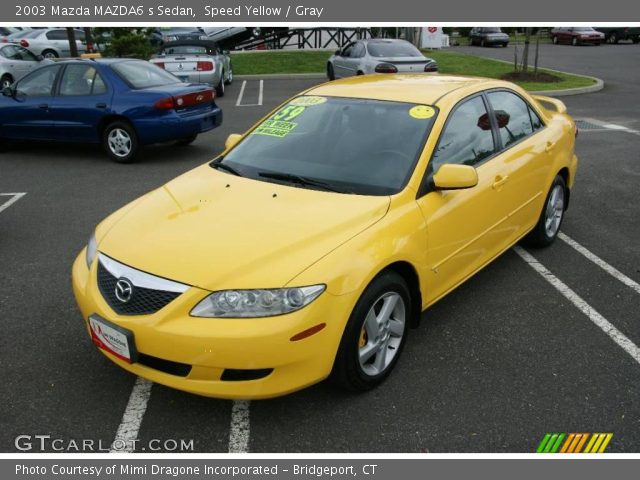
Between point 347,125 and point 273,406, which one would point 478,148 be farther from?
point 273,406

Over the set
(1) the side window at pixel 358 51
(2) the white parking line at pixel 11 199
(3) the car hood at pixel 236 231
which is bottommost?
(2) the white parking line at pixel 11 199

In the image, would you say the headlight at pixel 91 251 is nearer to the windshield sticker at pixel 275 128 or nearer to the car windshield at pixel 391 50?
the windshield sticker at pixel 275 128

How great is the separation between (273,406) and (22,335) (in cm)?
186

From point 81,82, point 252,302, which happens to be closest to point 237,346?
point 252,302

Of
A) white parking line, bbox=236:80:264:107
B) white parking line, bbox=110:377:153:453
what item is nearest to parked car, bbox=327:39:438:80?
white parking line, bbox=236:80:264:107

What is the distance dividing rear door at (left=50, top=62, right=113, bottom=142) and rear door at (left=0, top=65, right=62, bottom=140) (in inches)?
6.2

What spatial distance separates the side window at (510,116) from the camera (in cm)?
438

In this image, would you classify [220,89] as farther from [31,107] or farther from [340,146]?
[340,146]

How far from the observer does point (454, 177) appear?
336 centimetres

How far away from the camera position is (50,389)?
324 cm

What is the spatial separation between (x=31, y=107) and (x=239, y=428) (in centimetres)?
763

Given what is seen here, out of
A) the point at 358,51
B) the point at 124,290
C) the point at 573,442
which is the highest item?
the point at 358,51

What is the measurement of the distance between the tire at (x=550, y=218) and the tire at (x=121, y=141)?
571 centimetres

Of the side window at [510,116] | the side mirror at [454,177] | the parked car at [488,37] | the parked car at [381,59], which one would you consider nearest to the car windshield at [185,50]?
the parked car at [381,59]
